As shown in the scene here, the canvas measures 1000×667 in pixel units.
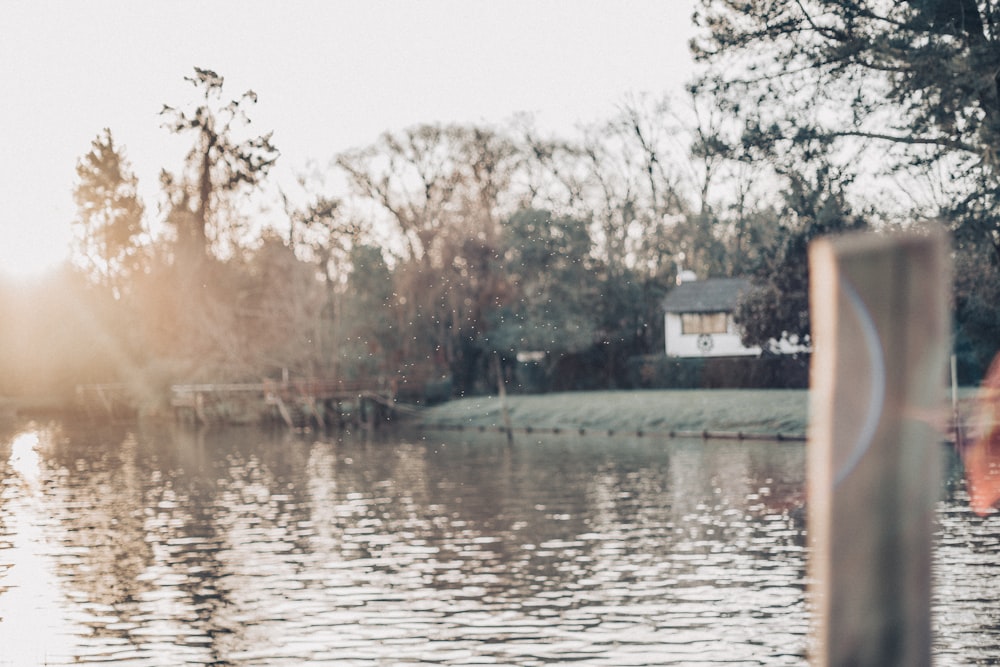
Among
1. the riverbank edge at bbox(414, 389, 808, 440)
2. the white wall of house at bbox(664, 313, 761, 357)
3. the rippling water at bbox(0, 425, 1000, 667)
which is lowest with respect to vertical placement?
the rippling water at bbox(0, 425, 1000, 667)

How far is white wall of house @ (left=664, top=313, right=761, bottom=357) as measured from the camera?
71.8 meters

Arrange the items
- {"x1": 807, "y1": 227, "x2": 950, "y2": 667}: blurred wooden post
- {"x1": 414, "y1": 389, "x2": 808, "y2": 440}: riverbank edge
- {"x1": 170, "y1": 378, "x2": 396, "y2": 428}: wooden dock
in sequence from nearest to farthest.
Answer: {"x1": 807, "y1": 227, "x2": 950, "y2": 667}: blurred wooden post → {"x1": 414, "y1": 389, "x2": 808, "y2": 440}: riverbank edge → {"x1": 170, "y1": 378, "x2": 396, "y2": 428}: wooden dock

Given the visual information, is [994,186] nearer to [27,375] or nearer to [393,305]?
[393,305]

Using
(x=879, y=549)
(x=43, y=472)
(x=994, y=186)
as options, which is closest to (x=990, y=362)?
(x=994, y=186)

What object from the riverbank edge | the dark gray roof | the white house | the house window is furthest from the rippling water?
the house window

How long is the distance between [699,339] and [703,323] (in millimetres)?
1174

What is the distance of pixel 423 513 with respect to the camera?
80.5 ft

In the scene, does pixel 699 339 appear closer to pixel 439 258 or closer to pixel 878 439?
pixel 439 258

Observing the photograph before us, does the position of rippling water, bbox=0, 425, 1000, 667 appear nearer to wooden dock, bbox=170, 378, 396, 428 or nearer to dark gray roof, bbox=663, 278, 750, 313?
wooden dock, bbox=170, 378, 396, 428

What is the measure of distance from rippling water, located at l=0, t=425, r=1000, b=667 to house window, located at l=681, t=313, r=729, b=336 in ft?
122

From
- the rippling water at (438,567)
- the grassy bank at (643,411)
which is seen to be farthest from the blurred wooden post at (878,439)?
the grassy bank at (643,411)

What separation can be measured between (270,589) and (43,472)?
22507 millimetres

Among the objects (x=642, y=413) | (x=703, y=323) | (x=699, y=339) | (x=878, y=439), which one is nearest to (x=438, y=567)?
(x=878, y=439)

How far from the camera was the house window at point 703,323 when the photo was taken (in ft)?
233
